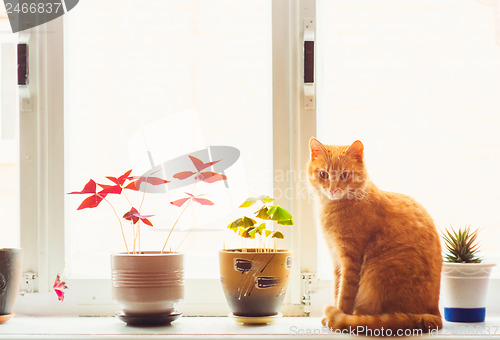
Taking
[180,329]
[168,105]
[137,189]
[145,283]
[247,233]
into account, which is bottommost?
[180,329]

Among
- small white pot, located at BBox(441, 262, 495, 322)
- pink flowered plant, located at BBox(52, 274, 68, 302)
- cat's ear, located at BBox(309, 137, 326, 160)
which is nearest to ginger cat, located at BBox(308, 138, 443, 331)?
cat's ear, located at BBox(309, 137, 326, 160)

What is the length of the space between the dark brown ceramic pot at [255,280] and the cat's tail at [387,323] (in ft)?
0.57

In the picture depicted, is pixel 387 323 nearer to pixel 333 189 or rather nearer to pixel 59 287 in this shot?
pixel 333 189

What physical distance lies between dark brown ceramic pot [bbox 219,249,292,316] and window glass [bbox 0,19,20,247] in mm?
666

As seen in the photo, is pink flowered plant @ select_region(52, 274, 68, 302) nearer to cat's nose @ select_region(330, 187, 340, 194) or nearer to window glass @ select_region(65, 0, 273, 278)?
window glass @ select_region(65, 0, 273, 278)

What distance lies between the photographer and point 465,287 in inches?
58.7

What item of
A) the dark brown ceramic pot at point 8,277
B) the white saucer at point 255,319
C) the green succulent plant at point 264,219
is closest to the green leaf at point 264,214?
the green succulent plant at point 264,219

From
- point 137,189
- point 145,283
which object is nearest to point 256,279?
point 145,283

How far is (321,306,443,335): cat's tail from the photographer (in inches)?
51.4

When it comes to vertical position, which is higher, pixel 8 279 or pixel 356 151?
pixel 356 151

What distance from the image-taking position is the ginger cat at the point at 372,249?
135 centimetres

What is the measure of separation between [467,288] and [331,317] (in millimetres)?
384

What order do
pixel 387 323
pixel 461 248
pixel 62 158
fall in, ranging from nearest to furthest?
1. pixel 387 323
2. pixel 461 248
3. pixel 62 158

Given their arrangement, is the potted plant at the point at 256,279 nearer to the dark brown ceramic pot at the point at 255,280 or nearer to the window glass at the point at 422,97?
the dark brown ceramic pot at the point at 255,280
